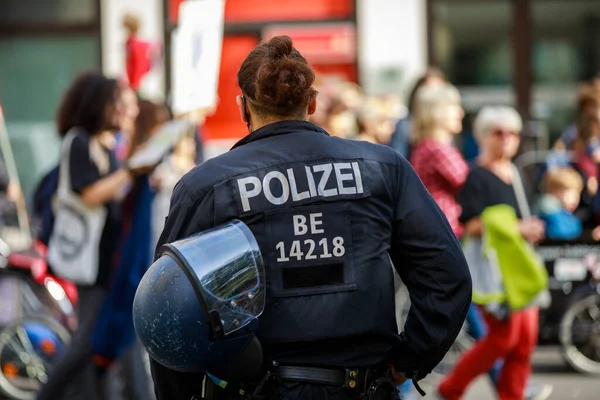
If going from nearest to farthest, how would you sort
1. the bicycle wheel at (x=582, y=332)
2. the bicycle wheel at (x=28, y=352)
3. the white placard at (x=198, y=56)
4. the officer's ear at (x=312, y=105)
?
the officer's ear at (x=312, y=105) → the white placard at (x=198, y=56) → the bicycle wheel at (x=28, y=352) → the bicycle wheel at (x=582, y=332)

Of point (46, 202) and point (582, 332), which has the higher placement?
point (46, 202)

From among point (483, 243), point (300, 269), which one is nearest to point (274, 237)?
point (300, 269)

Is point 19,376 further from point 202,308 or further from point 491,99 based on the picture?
point 491,99

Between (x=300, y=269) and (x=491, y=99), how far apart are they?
1111 centimetres

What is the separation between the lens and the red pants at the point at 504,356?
22.5ft

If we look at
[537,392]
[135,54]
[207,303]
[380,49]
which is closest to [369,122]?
[537,392]

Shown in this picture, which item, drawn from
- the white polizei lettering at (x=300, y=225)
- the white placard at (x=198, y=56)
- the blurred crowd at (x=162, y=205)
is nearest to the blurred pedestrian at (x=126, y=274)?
the blurred crowd at (x=162, y=205)

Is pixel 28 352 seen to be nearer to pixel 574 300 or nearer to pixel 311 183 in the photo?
pixel 574 300

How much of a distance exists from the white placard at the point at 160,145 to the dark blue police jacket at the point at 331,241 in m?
2.46

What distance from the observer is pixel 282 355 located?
345 cm

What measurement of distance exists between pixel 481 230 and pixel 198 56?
1.95 metres

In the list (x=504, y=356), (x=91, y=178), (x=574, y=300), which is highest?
(x=91, y=178)

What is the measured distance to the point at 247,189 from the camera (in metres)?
3.48

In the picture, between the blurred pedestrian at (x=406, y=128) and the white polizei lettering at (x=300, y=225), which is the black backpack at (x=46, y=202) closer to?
the blurred pedestrian at (x=406, y=128)
